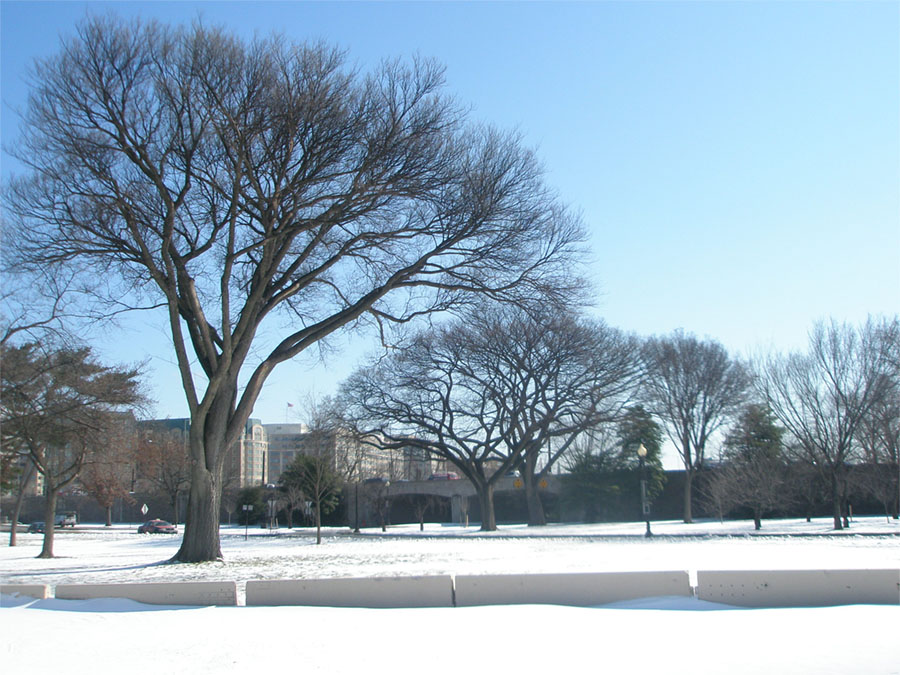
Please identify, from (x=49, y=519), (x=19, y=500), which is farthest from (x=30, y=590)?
(x=19, y=500)

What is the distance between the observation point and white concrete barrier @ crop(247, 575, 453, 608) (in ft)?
35.8

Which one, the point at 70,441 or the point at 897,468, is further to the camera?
the point at 897,468

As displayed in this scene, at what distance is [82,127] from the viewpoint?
17734 mm

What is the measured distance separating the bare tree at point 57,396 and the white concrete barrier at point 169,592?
1383cm

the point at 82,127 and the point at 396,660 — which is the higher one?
the point at 82,127

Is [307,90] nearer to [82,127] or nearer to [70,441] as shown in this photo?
[82,127]

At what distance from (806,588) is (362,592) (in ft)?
20.7

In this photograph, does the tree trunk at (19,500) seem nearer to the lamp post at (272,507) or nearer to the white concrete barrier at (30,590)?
the lamp post at (272,507)

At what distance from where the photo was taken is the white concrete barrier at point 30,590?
12.1 metres

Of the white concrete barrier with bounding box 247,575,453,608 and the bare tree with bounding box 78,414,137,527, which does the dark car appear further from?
the white concrete barrier with bounding box 247,575,453,608

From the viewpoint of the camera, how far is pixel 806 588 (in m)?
10.5

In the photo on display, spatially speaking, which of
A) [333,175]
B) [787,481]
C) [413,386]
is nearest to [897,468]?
[787,481]

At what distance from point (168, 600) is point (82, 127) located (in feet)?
38.7

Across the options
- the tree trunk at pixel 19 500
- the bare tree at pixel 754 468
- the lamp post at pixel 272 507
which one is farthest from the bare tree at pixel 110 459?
the bare tree at pixel 754 468
